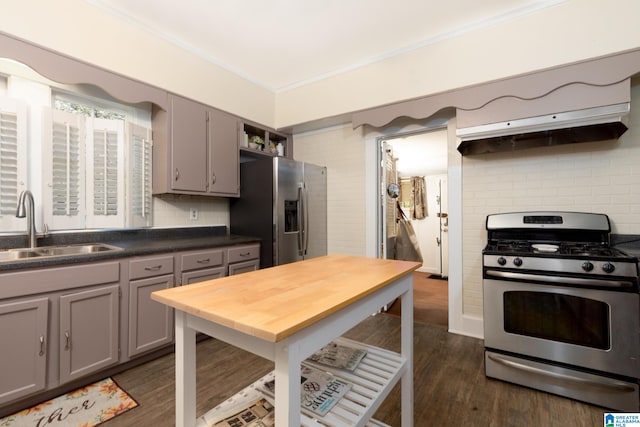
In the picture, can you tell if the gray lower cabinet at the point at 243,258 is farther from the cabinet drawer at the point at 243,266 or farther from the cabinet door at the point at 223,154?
the cabinet door at the point at 223,154

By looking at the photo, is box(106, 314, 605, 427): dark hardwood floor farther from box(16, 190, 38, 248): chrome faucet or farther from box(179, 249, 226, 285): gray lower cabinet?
box(16, 190, 38, 248): chrome faucet

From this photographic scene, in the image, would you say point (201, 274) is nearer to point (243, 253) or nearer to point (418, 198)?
point (243, 253)

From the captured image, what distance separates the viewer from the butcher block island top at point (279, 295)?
2.51 feet

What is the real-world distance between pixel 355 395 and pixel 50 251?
2.36m

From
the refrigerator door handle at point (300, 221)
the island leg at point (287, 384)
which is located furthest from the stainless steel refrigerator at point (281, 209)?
the island leg at point (287, 384)

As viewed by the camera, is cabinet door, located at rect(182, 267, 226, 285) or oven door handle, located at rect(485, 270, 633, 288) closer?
oven door handle, located at rect(485, 270, 633, 288)

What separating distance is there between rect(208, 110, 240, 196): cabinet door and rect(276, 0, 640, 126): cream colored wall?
3.13ft

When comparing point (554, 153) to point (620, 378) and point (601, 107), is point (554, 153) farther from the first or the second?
point (620, 378)

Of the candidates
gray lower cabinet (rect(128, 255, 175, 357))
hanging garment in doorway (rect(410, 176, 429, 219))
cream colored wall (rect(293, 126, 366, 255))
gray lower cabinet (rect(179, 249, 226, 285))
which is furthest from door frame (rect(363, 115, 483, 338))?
hanging garment in doorway (rect(410, 176, 429, 219))

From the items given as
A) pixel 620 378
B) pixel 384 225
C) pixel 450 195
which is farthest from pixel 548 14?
pixel 620 378

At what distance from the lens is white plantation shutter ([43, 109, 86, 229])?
2.15 metres

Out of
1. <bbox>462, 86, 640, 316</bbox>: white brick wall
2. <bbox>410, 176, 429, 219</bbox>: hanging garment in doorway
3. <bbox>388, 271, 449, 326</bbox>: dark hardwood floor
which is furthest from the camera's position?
<bbox>410, 176, 429, 219</bbox>: hanging garment in doorway

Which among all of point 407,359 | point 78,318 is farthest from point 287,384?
point 78,318

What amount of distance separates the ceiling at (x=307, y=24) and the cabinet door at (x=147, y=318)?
7.05 ft
